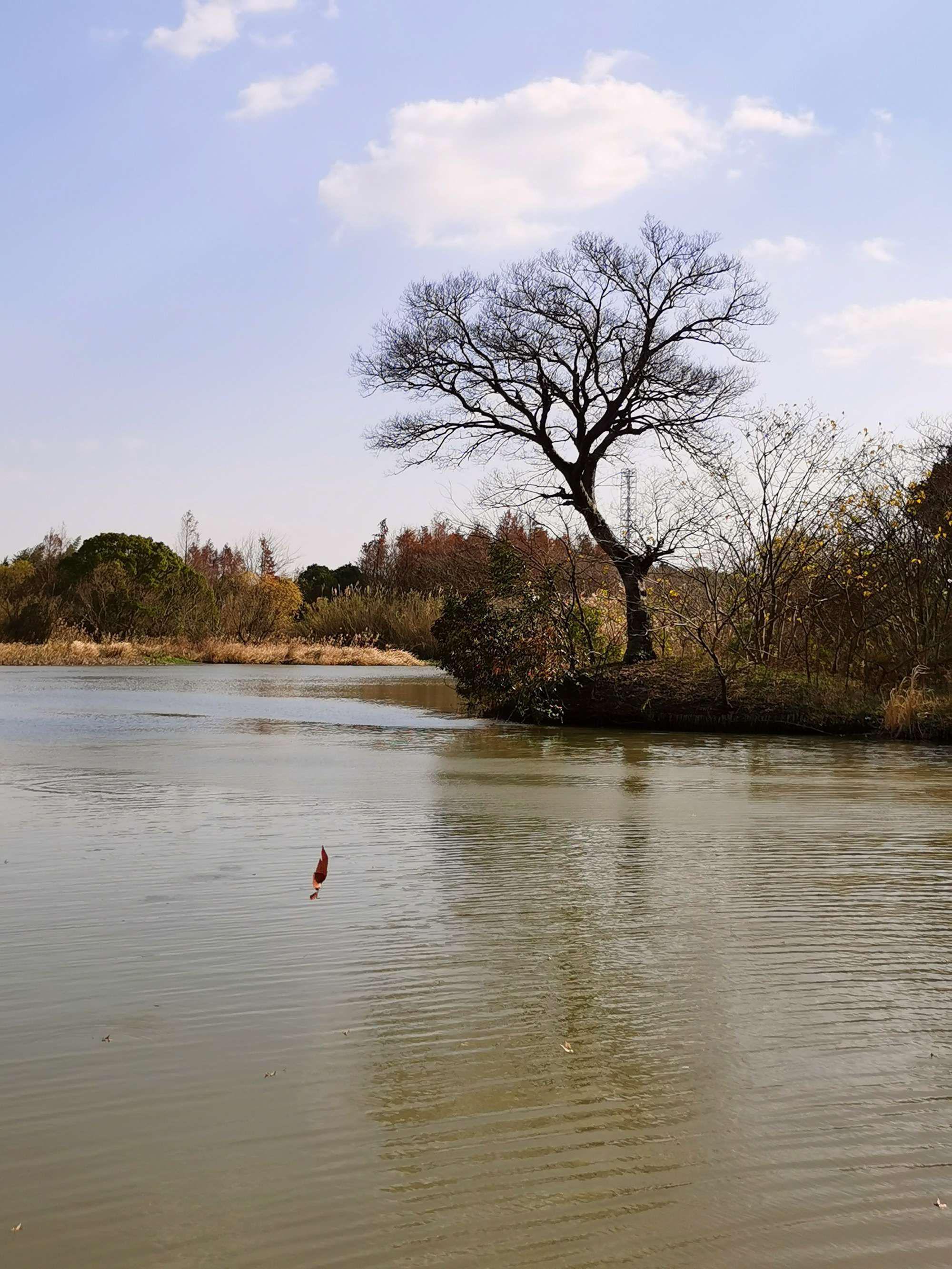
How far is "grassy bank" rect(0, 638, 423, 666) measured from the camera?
37969mm

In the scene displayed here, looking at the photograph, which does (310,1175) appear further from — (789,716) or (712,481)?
(712,481)

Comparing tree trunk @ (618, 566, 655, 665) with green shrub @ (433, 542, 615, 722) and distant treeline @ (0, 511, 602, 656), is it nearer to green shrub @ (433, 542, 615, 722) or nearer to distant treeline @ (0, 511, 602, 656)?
green shrub @ (433, 542, 615, 722)

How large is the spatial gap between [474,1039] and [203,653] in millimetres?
37966

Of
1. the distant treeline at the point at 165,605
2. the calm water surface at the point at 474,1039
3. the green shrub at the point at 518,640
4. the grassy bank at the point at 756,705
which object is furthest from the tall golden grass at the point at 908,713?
the distant treeline at the point at 165,605

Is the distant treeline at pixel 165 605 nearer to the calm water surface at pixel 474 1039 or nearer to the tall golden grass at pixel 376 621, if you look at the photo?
the tall golden grass at pixel 376 621

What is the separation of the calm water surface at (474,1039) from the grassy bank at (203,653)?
1201 inches

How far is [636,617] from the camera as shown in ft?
66.7

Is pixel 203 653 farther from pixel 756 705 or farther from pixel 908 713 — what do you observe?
pixel 908 713

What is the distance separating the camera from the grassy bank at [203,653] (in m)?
38.0

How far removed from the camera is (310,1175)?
291 cm

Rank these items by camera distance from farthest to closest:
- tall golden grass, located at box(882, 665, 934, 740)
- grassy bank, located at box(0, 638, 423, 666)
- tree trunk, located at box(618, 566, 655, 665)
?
1. grassy bank, located at box(0, 638, 423, 666)
2. tree trunk, located at box(618, 566, 655, 665)
3. tall golden grass, located at box(882, 665, 934, 740)

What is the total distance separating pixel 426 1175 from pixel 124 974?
81.1 inches

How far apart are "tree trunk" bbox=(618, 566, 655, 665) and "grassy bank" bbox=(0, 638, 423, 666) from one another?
2146 cm

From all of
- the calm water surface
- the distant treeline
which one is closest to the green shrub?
the calm water surface
